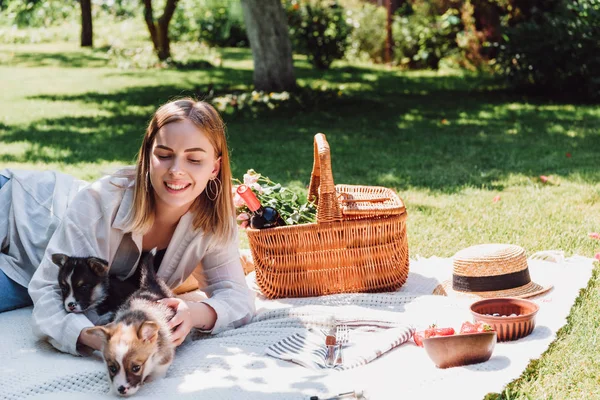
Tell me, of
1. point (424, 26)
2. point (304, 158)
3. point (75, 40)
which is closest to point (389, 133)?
point (304, 158)

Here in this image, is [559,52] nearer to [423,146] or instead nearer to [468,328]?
[423,146]

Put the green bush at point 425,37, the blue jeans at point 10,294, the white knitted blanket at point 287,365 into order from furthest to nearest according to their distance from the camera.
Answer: the green bush at point 425,37 → the blue jeans at point 10,294 → the white knitted blanket at point 287,365

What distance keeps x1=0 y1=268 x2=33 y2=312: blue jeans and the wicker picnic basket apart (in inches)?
56.2

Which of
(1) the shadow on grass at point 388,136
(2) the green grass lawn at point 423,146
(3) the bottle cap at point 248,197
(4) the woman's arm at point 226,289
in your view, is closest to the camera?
(4) the woman's arm at point 226,289

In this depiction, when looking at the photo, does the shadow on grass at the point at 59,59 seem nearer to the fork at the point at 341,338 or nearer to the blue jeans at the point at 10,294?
the blue jeans at the point at 10,294

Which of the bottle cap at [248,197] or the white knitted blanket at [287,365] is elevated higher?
the bottle cap at [248,197]

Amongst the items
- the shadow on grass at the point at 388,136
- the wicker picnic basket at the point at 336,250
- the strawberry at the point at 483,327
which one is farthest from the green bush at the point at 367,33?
the strawberry at the point at 483,327

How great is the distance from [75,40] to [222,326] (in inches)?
1103

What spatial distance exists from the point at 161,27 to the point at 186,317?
1708 cm

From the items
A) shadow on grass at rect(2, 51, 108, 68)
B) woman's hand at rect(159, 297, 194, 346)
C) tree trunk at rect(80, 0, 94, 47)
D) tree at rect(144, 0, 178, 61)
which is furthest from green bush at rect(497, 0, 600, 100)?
tree trunk at rect(80, 0, 94, 47)

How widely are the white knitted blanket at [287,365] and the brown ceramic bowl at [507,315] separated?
0.21ft

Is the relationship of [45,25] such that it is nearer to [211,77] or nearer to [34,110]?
[211,77]

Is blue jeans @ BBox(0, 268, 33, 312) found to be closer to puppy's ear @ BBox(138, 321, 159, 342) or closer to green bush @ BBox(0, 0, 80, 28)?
puppy's ear @ BBox(138, 321, 159, 342)

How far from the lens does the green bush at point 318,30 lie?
19062mm
